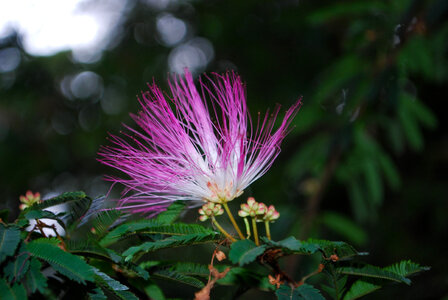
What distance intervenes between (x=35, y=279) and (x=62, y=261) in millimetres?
81

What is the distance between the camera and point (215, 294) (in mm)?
1699

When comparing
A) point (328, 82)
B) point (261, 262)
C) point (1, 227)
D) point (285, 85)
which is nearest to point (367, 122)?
point (328, 82)

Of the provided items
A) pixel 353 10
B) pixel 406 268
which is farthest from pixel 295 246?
pixel 353 10

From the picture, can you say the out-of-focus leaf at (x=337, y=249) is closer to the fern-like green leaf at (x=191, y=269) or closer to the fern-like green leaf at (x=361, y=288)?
the fern-like green leaf at (x=361, y=288)

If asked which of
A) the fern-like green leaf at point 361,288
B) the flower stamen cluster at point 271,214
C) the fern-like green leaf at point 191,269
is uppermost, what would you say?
the flower stamen cluster at point 271,214

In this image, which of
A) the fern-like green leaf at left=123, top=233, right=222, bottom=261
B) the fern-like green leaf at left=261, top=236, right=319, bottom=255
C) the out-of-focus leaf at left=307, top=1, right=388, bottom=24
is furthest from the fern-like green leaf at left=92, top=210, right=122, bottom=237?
the out-of-focus leaf at left=307, top=1, right=388, bottom=24

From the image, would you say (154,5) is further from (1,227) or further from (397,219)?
(1,227)

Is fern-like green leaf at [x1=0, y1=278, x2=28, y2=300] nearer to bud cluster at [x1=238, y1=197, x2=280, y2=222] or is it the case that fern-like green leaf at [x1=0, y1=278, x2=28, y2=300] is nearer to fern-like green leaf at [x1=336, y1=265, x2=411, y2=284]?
bud cluster at [x1=238, y1=197, x2=280, y2=222]

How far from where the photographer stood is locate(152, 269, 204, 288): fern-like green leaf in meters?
1.50

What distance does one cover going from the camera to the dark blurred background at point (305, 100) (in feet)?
9.65

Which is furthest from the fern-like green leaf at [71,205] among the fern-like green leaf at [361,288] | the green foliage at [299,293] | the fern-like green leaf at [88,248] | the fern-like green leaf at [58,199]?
the fern-like green leaf at [361,288]

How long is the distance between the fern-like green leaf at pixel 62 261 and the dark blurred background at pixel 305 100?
117cm

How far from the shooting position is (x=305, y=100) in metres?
4.00

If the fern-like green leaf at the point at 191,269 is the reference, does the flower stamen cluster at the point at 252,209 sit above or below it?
above
